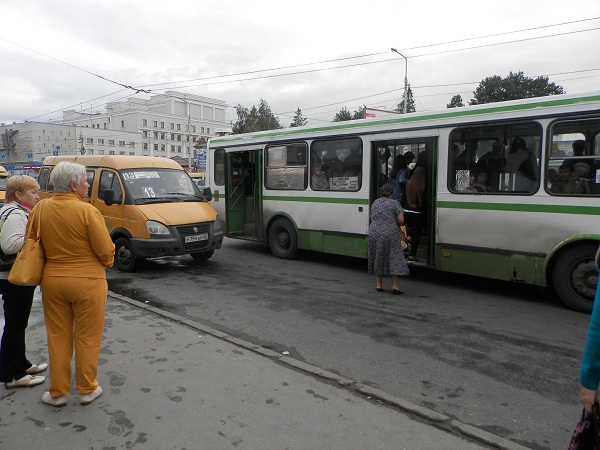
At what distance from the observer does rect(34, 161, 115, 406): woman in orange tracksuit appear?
3420 millimetres

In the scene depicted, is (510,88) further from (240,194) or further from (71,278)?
(71,278)

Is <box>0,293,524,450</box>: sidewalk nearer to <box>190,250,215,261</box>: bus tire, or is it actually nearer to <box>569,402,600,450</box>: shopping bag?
<box>569,402,600,450</box>: shopping bag

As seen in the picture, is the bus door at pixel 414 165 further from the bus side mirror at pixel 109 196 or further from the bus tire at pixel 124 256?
the bus side mirror at pixel 109 196

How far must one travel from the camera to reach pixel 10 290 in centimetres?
373

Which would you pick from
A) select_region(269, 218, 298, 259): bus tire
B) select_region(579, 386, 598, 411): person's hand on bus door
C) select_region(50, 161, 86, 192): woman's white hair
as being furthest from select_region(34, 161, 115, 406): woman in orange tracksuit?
select_region(269, 218, 298, 259): bus tire

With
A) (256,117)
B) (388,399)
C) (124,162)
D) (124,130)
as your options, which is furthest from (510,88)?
(124,130)

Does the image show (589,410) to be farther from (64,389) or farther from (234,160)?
(234,160)

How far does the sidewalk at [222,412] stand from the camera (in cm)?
314

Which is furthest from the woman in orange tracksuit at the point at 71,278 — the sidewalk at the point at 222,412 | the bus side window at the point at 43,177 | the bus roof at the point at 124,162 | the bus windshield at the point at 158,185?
the bus side window at the point at 43,177

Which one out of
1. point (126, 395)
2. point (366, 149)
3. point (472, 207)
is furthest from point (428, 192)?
point (126, 395)

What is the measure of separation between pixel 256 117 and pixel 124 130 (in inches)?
2249

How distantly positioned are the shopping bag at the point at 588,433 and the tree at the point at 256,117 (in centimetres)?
5433

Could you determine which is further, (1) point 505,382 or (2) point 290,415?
(1) point 505,382

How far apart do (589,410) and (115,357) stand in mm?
4042
